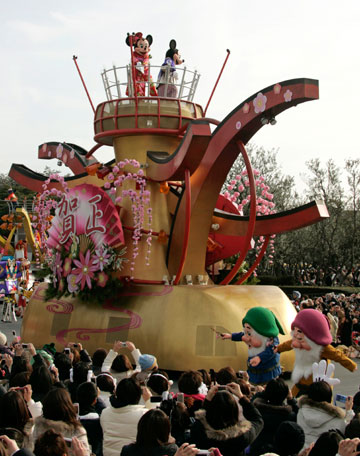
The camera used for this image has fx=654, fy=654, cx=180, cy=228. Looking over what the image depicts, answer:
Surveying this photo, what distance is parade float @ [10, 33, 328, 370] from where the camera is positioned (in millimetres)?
11836

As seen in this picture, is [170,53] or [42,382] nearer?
[42,382]

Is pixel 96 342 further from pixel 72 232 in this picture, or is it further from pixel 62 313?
pixel 72 232

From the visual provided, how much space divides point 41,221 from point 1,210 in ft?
127

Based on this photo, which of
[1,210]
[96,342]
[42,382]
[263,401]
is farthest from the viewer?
[1,210]

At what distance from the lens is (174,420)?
16.3ft

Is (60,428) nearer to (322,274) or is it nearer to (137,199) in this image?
(137,199)

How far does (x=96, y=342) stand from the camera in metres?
13.0

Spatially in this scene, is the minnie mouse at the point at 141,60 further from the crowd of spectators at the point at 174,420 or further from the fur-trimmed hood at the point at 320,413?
the fur-trimmed hood at the point at 320,413

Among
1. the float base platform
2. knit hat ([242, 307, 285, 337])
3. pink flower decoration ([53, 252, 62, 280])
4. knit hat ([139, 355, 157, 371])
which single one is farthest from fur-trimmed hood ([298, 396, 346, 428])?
pink flower decoration ([53, 252, 62, 280])

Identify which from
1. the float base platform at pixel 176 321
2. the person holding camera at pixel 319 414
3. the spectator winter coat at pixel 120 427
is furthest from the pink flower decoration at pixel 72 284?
the person holding camera at pixel 319 414

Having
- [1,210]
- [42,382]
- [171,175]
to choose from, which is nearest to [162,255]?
[171,175]

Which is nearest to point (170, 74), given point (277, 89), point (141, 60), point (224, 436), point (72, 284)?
point (141, 60)

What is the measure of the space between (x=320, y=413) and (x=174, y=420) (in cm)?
110

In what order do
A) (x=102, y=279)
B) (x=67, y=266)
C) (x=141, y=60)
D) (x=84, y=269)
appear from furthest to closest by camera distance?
(x=141, y=60), (x=67, y=266), (x=84, y=269), (x=102, y=279)
